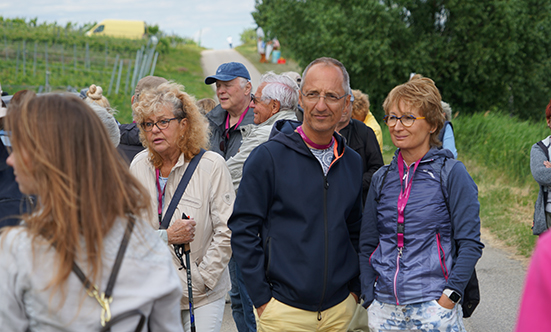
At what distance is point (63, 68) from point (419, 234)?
1009 inches

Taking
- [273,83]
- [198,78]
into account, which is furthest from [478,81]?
[273,83]

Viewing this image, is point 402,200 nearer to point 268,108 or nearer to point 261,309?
point 261,309

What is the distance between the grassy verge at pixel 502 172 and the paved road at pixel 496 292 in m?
0.31

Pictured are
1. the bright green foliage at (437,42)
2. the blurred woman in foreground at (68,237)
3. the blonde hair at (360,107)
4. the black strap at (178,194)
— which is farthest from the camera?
the bright green foliage at (437,42)

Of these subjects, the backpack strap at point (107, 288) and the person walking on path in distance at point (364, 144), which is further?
the person walking on path in distance at point (364, 144)

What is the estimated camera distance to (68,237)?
156cm

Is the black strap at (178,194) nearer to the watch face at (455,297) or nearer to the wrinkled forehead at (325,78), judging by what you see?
the wrinkled forehead at (325,78)

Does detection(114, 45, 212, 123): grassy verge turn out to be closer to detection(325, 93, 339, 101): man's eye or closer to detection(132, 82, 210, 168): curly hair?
detection(132, 82, 210, 168): curly hair

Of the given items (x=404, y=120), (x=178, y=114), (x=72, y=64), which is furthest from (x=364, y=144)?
(x=72, y=64)

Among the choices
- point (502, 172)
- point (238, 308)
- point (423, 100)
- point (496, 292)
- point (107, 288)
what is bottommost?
point (496, 292)

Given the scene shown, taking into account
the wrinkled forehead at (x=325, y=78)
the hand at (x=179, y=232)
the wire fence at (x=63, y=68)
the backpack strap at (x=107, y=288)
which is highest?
the wrinkled forehead at (x=325, y=78)

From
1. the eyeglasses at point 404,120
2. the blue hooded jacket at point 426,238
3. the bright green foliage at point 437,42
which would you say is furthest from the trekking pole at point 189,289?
the bright green foliage at point 437,42

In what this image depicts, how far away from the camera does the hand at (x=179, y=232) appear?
3.05 meters

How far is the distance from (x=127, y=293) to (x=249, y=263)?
1.14m
